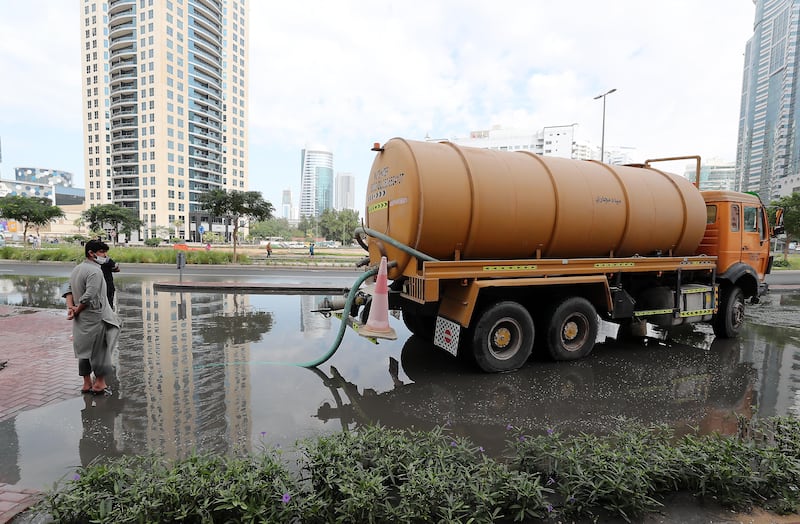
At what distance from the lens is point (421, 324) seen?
7.70 meters

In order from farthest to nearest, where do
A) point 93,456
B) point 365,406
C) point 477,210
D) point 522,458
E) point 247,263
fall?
point 247,263 < point 477,210 < point 365,406 < point 93,456 < point 522,458

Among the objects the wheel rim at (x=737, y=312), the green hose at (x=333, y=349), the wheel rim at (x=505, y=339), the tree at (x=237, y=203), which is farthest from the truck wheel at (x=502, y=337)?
the tree at (x=237, y=203)

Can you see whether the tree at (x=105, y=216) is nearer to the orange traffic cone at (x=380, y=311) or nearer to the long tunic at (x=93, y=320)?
the long tunic at (x=93, y=320)

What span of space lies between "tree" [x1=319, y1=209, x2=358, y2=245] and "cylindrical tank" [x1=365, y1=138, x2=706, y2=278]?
76.7m

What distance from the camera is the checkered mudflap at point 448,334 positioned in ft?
18.9

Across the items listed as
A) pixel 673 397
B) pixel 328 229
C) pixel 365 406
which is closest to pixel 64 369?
pixel 365 406

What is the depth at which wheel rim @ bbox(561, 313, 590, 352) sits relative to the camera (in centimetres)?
668

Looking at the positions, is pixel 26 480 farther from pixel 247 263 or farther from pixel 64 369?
pixel 247 263

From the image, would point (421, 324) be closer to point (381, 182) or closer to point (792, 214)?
point (381, 182)

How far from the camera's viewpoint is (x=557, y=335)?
254 inches

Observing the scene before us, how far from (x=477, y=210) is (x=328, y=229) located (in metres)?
89.3

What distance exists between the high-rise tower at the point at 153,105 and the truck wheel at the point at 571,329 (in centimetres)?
8301

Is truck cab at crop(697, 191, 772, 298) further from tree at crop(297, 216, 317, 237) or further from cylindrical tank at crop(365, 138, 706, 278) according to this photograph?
tree at crop(297, 216, 317, 237)

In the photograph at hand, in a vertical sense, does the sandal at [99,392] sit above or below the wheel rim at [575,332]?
below
